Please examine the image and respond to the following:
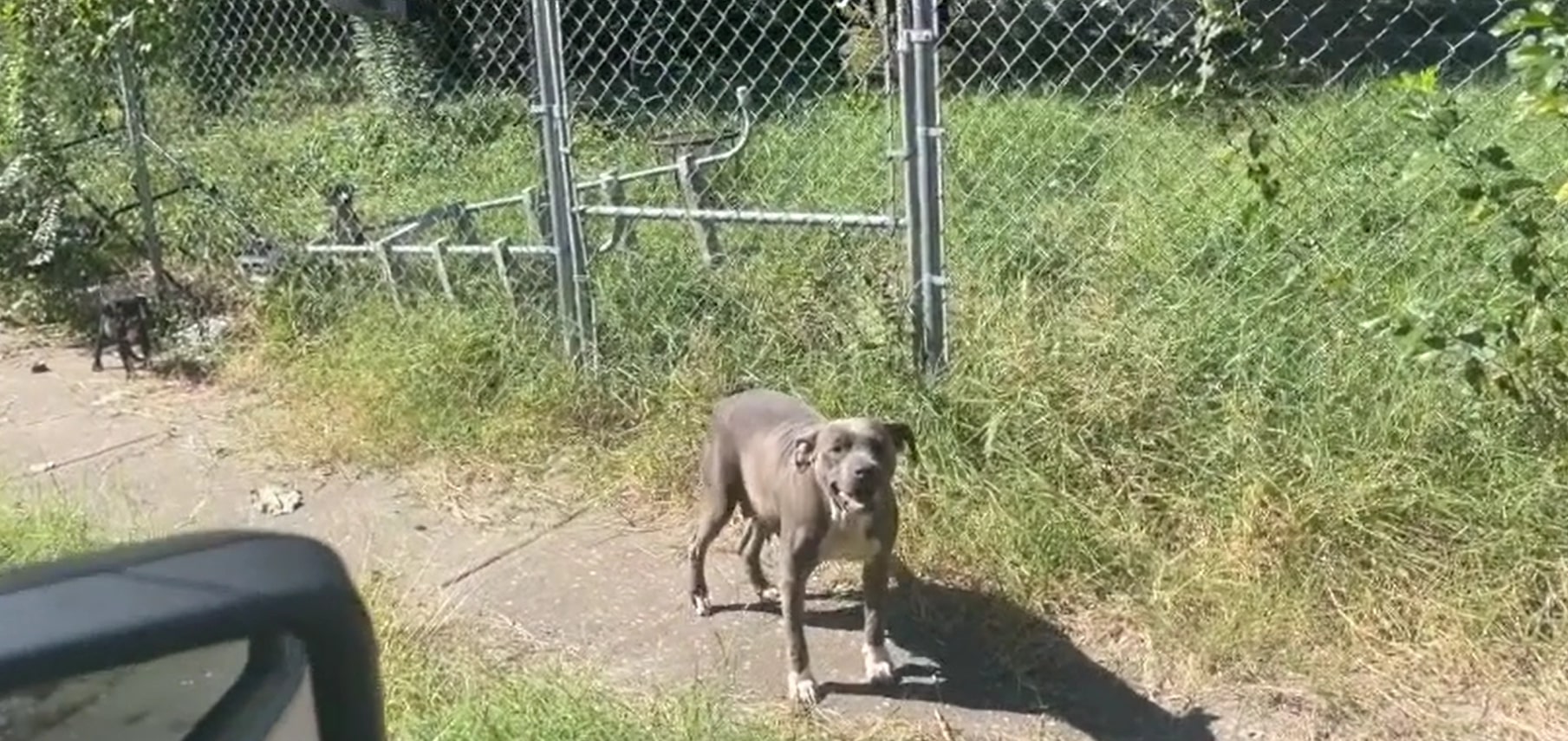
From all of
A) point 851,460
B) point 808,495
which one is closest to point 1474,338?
point 851,460

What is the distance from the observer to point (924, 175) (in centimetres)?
491

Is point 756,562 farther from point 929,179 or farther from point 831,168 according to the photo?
point 831,168

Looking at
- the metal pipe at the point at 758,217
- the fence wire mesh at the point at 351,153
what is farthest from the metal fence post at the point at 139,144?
the metal pipe at the point at 758,217

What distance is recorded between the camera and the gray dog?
13.1 ft

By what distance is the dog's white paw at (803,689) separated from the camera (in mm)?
4082

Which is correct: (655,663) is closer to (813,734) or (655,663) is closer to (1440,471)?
(813,734)

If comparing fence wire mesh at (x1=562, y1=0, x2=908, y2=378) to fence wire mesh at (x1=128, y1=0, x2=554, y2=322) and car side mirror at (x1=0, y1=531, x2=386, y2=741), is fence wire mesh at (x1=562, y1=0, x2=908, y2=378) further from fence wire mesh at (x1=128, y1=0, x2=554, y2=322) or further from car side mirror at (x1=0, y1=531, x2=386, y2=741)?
car side mirror at (x1=0, y1=531, x2=386, y2=741)

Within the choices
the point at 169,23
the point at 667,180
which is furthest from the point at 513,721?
the point at 169,23

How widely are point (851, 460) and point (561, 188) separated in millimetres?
2129

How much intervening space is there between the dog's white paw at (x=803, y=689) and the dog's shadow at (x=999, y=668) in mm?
76

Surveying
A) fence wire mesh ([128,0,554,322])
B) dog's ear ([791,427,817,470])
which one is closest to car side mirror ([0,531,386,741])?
dog's ear ([791,427,817,470])

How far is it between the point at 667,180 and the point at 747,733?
3936 millimetres

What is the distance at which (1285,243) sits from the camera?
5.05 metres

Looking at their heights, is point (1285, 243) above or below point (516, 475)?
above
